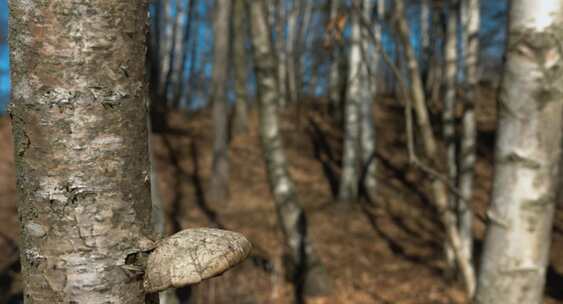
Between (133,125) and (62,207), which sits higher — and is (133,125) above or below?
above

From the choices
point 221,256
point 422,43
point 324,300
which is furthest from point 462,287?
point 422,43

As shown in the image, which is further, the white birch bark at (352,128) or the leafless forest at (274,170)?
the white birch bark at (352,128)

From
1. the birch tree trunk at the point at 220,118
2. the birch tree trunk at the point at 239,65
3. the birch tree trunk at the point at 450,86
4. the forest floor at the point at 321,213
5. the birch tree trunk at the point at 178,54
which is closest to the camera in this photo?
the forest floor at the point at 321,213

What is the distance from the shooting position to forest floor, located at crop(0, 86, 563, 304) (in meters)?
6.95

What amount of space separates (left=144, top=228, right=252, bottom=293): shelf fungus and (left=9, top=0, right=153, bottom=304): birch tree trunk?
0.04m

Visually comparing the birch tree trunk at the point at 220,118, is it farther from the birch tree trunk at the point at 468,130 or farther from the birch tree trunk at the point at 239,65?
the birch tree trunk at the point at 468,130

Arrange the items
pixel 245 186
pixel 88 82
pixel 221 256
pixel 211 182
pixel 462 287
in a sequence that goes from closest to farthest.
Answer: pixel 88 82
pixel 221 256
pixel 462 287
pixel 211 182
pixel 245 186

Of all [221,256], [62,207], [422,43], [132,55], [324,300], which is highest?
[422,43]

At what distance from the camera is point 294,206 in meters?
6.55

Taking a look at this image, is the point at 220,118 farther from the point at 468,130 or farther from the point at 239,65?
the point at 468,130

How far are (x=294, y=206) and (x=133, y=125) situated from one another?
5693 mm

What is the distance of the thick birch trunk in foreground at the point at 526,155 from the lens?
1756mm

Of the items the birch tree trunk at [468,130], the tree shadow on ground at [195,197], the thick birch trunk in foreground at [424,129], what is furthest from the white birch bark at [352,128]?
the thick birch trunk in foreground at [424,129]

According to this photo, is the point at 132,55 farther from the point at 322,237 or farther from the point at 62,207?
the point at 322,237
